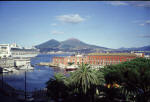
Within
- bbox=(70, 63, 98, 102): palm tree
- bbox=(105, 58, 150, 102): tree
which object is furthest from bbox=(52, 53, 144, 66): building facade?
bbox=(105, 58, 150, 102): tree

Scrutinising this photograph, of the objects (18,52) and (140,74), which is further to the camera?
(18,52)

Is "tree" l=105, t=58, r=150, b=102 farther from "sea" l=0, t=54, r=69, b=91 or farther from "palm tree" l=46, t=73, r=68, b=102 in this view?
"sea" l=0, t=54, r=69, b=91

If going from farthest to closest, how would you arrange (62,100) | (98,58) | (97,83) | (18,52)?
(18,52)
(98,58)
(62,100)
(97,83)

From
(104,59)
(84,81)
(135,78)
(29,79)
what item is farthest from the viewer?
(104,59)

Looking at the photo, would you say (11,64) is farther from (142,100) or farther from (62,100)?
(142,100)

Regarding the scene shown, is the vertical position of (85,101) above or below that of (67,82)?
below

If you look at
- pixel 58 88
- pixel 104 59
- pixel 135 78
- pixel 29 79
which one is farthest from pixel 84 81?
pixel 104 59

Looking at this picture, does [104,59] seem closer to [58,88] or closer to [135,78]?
[58,88]

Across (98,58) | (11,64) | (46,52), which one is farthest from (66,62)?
(46,52)

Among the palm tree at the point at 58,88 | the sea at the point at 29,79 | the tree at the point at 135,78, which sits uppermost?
the tree at the point at 135,78

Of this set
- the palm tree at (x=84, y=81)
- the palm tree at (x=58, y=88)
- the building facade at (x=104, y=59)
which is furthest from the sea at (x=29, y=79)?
the building facade at (x=104, y=59)

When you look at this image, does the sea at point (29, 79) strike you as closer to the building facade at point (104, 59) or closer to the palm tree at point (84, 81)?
the palm tree at point (84, 81)

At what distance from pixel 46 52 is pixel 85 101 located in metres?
109

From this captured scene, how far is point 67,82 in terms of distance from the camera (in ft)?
33.8
